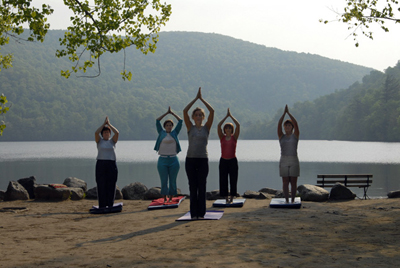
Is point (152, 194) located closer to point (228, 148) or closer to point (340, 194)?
point (228, 148)

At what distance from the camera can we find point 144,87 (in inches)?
6334

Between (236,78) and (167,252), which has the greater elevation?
(236,78)

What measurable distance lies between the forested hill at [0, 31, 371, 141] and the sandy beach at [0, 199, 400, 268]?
120 m

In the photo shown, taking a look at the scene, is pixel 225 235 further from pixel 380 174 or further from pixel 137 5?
pixel 380 174

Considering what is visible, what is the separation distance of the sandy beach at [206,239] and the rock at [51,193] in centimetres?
256

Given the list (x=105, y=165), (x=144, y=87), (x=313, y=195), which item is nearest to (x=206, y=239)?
(x=105, y=165)

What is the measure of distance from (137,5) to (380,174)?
2687cm

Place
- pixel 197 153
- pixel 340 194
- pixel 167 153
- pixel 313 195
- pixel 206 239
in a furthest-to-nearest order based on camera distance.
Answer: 1. pixel 340 194
2. pixel 313 195
3. pixel 167 153
4. pixel 197 153
5. pixel 206 239

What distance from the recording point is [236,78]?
7475 inches

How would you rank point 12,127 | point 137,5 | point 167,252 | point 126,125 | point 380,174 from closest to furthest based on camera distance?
1. point 167,252
2. point 137,5
3. point 380,174
4. point 12,127
5. point 126,125

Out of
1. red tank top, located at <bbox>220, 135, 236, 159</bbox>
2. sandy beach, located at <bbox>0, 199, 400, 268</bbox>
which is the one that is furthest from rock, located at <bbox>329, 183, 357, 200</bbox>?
red tank top, located at <bbox>220, 135, 236, 159</bbox>

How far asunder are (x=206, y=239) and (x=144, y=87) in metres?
157

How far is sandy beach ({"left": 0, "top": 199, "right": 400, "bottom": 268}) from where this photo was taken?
18.3 ft

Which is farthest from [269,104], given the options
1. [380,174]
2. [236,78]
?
[380,174]
